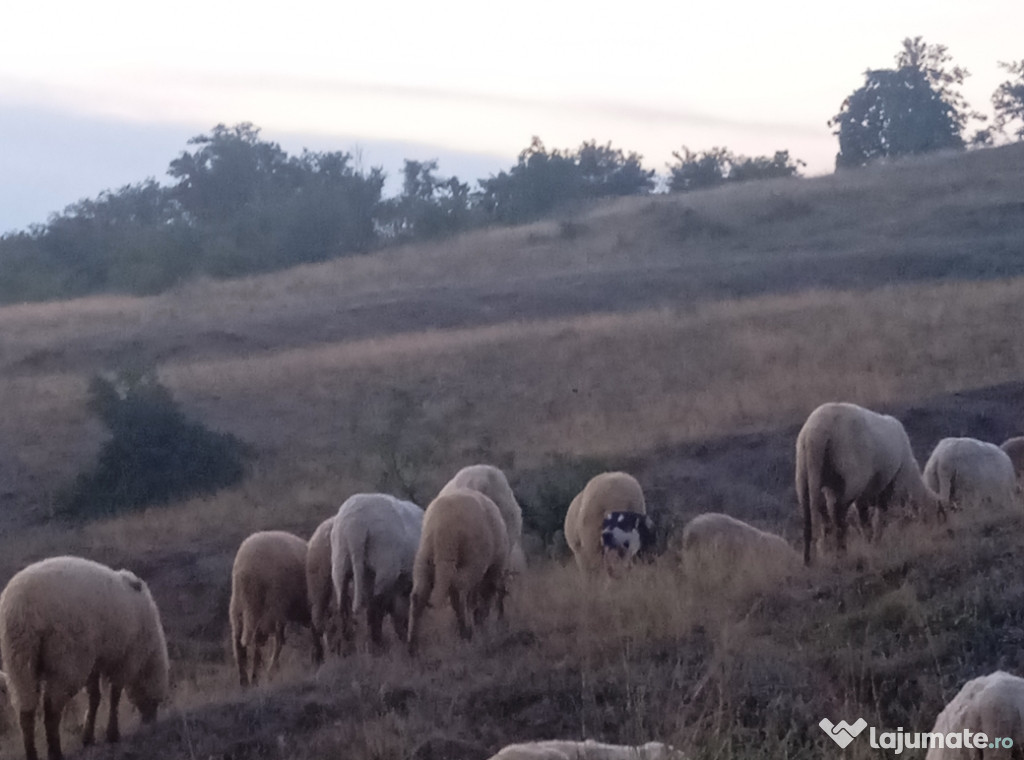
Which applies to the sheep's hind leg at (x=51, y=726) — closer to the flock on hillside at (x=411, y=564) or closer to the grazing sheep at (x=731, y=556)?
the flock on hillside at (x=411, y=564)

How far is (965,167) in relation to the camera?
4747 centimetres

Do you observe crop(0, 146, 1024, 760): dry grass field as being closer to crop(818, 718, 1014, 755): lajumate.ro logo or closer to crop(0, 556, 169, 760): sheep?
crop(818, 718, 1014, 755): lajumate.ro logo

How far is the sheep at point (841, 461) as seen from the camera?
33.9ft

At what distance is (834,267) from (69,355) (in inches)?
763

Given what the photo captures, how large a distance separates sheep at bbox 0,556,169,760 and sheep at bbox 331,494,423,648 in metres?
2.24

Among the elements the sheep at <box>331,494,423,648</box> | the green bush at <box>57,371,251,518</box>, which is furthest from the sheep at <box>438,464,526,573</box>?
the green bush at <box>57,371,251,518</box>

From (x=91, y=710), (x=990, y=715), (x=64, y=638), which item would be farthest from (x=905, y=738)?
(x=91, y=710)

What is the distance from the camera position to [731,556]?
10.0m

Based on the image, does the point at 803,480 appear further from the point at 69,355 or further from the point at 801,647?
the point at 69,355

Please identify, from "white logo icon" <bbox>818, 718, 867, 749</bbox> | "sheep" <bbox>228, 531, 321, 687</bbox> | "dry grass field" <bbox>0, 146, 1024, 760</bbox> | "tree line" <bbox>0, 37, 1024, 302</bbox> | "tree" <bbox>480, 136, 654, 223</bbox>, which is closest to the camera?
"white logo icon" <bbox>818, 718, 867, 749</bbox>

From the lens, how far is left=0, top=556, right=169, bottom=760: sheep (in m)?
6.89

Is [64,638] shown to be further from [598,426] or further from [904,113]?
[904,113]

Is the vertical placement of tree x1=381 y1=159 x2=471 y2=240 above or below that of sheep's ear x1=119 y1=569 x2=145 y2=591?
above

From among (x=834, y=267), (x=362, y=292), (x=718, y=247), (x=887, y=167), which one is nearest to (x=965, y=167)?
(x=887, y=167)
